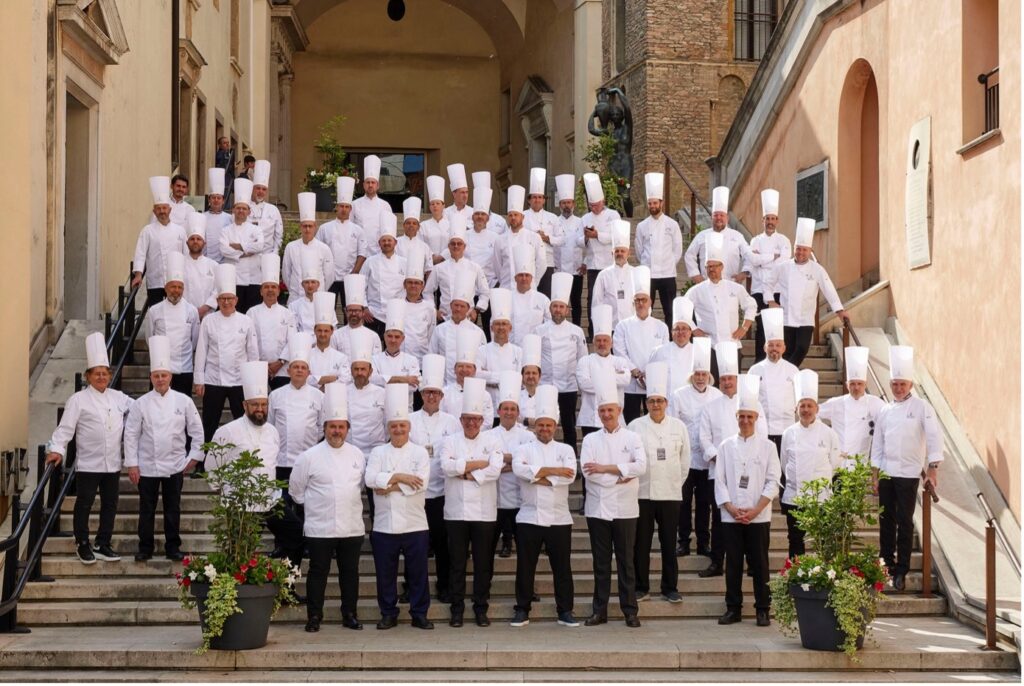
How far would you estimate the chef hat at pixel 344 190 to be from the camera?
15.1 meters

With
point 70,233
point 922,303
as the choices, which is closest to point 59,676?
point 70,233

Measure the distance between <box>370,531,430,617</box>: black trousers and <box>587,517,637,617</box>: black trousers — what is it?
1.23 meters

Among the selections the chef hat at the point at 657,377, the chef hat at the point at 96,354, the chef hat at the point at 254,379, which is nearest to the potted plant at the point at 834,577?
the chef hat at the point at 657,377

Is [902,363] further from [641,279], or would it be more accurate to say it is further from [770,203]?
[770,203]

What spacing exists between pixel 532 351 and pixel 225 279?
2.98 metres

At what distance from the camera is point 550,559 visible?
10656 millimetres

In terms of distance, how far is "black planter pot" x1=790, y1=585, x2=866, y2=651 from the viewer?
969 cm

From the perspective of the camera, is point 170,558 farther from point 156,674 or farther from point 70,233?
point 70,233

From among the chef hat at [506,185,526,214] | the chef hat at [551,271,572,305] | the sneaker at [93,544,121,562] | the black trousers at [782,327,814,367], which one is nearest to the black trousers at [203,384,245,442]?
the sneaker at [93,544,121,562]

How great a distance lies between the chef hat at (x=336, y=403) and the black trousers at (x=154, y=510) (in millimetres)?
1440

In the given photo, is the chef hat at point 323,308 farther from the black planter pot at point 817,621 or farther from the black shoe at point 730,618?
the black planter pot at point 817,621

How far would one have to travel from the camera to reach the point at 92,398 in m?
11.2

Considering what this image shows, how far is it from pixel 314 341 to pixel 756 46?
56.6ft

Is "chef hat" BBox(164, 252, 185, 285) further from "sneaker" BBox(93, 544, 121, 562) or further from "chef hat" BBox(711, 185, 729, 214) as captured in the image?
"chef hat" BBox(711, 185, 729, 214)
